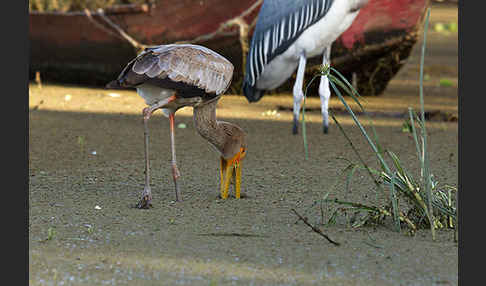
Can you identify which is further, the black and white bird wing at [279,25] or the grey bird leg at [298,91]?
the grey bird leg at [298,91]

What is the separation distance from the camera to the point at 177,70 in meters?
3.88

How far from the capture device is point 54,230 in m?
3.61

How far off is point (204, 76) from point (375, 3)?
458cm

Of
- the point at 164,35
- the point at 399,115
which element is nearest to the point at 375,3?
the point at 399,115

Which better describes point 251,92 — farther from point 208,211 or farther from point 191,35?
point 208,211

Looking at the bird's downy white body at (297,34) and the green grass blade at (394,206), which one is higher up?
the bird's downy white body at (297,34)

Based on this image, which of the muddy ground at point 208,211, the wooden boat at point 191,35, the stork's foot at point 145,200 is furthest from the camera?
the wooden boat at point 191,35

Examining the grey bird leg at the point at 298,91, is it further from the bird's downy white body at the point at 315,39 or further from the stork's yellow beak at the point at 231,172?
the stork's yellow beak at the point at 231,172

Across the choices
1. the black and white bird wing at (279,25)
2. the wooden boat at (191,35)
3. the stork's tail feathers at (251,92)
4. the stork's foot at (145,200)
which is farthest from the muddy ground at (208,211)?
the wooden boat at (191,35)

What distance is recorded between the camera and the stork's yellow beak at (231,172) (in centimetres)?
419

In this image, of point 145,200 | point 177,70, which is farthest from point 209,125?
point 145,200

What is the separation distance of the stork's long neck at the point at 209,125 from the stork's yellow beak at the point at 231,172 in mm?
99

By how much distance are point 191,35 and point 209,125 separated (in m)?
4.58

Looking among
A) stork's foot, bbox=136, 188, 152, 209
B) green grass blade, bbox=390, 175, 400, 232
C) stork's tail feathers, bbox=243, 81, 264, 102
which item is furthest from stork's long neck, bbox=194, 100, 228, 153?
stork's tail feathers, bbox=243, 81, 264, 102
